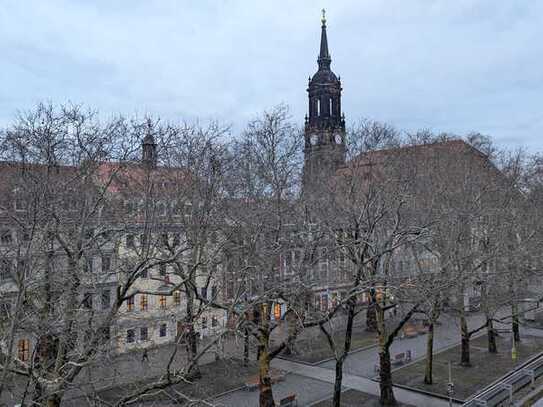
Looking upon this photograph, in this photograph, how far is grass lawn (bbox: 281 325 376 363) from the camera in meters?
29.4

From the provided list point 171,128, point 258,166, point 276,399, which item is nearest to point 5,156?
point 171,128

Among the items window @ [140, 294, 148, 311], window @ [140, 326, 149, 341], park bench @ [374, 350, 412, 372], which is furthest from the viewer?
window @ [140, 294, 148, 311]

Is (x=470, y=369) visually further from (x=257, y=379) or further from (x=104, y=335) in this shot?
(x=104, y=335)

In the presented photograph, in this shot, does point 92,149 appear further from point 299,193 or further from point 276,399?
point 276,399

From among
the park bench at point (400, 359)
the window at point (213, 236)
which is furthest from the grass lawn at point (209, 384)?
the park bench at point (400, 359)

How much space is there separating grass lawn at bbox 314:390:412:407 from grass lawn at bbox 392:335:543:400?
2.49m

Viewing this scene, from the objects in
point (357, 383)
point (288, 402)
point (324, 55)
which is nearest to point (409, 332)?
point (357, 383)

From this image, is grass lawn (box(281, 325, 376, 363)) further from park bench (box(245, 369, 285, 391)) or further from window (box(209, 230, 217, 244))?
window (box(209, 230, 217, 244))

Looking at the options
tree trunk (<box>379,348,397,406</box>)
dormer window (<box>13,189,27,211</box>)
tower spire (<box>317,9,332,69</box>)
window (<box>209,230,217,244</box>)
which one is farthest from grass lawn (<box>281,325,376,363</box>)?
tower spire (<box>317,9,332,69</box>)

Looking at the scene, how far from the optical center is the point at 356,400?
2252cm

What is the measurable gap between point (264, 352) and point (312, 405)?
614 centimetres

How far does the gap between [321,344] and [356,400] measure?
9724mm

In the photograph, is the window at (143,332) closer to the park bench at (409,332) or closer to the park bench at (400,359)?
the park bench at (400,359)

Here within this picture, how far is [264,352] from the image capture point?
17.6m
